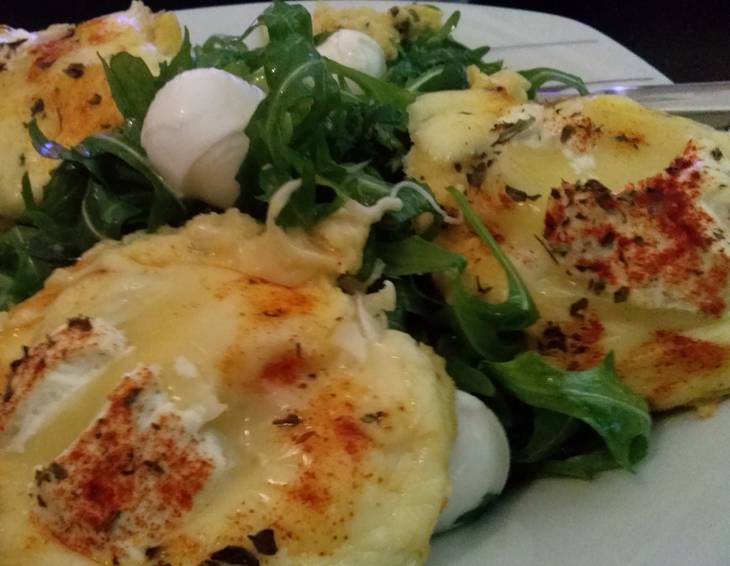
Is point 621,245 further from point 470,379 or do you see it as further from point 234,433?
point 234,433

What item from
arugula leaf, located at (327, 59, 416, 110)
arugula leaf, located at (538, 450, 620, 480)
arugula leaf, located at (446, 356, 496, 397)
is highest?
arugula leaf, located at (327, 59, 416, 110)

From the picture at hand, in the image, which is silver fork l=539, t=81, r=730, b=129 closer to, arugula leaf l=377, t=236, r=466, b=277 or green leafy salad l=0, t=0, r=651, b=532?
green leafy salad l=0, t=0, r=651, b=532

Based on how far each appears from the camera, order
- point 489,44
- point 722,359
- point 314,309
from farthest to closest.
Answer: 1. point 489,44
2. point 722,359
3. point 314,309

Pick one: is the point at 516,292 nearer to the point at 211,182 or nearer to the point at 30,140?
the point at 211,182

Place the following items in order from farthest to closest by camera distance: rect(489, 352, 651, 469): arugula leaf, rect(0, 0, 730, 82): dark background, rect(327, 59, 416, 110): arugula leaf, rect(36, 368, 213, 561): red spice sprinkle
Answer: rect(0, 0, 730, 82): dark background → rect(327, 59, 416, 110): arugula leaf → rect(489, 352, 651, 469): arugula leaf → rect(36, 368, 213, 561): red spice sprinkle

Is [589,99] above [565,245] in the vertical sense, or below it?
above

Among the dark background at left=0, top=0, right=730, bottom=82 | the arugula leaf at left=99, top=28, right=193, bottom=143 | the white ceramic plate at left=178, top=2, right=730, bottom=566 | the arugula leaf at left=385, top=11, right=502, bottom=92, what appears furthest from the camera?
the dark background at left=0, top=0, right=730, bottom=82

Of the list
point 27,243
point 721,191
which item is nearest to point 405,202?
point 721,191

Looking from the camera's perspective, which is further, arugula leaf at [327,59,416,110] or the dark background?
the dark background

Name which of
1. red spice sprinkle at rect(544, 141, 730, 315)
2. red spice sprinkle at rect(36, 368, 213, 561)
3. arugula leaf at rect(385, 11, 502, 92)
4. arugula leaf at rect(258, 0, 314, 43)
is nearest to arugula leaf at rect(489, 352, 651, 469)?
red spice sprinkle at rect(544, 141, 730, 315)
